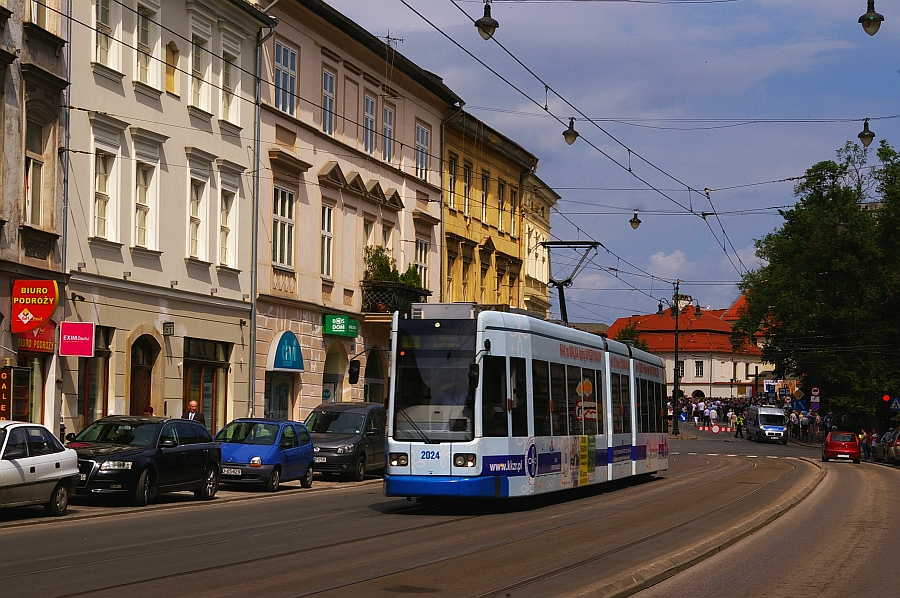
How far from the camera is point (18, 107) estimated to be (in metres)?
25.4

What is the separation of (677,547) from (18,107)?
16414mm

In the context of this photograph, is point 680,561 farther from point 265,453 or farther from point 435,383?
point 265,453

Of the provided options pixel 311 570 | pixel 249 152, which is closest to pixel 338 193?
pixel 249 152

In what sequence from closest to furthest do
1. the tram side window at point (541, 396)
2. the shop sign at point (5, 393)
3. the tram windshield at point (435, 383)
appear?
the tram windshield at point (435, 383), the tram side window at point (541, 396), the shop sign at point (5, 393)

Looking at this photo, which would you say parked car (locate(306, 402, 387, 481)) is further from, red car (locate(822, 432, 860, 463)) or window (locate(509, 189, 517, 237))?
window (locate(509, 189, 517, 237))

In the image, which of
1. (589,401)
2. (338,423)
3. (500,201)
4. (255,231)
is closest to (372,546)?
(589,401)

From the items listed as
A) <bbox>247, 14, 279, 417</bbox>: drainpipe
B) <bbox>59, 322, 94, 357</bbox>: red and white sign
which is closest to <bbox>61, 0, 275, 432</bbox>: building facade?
<bbox>247, 14, 279, 417</bbox>: drainpipe

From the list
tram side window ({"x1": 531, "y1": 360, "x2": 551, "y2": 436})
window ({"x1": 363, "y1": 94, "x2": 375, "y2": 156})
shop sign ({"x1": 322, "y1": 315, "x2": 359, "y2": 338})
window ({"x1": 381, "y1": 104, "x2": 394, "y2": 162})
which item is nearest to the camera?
tram side window ({"x1": 531, "y1": 360, "x2": 551, "y2": 436})

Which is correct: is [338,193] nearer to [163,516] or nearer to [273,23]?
[273,23]

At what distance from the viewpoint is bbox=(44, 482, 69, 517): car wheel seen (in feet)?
63.0

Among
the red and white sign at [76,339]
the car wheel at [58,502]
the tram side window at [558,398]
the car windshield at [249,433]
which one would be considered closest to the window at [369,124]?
the car windshield at [249,433]

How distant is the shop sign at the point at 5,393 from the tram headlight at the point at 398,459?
8833 mm

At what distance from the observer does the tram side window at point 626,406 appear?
28641 millimetres

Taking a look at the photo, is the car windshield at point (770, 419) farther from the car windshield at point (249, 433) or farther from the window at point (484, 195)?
the car windshield at point (249, 433)
